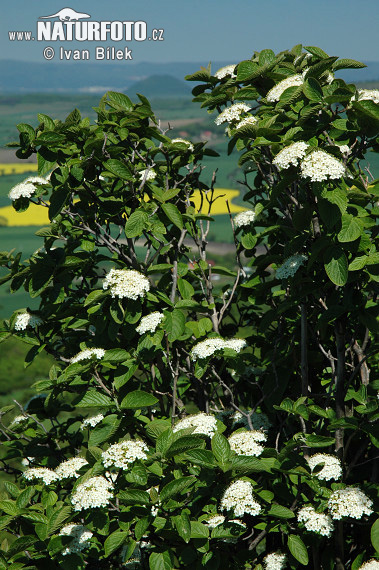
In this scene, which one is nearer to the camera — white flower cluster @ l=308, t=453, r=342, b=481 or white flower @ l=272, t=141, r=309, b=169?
white flower @ l=272, t=141, r=309, b=169

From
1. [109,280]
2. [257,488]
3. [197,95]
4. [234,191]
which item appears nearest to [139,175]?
[197,95]

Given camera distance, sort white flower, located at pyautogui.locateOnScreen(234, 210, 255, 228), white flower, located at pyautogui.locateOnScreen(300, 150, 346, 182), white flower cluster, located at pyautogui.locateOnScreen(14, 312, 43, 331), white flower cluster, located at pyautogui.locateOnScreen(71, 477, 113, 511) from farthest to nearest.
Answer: white flower, located at pyautogui.locateOnScreen(234, 210, 255, 228) < white flower cluster, located at pyautogui.locateOnScreen(14, 312, 43, 331) < white flower cluster, located at pyautogui.locateOnScreen(71, 477, 113, 511) < white flower, located at pyautogui.locateOnScreen(300, 150, 346, 182)

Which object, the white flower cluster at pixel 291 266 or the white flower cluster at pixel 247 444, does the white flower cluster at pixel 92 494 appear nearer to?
the white flower cluster at pixel 247 444

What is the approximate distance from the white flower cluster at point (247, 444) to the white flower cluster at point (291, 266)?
30.4 inches

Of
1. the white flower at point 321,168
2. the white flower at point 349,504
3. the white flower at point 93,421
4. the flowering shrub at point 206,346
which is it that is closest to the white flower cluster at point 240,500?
the flowering shrub at point 206,346

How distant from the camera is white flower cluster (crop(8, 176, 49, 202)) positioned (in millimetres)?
3258

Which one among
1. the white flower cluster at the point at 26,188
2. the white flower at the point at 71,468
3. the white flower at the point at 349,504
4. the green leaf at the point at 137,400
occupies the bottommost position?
the white flower at the point at 71,468

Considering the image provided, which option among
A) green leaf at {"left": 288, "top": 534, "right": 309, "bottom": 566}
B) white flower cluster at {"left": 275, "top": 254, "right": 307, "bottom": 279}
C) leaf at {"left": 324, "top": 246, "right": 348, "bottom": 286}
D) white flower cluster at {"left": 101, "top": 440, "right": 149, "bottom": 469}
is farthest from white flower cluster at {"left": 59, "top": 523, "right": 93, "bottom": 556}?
leaf at {"left": 324, "top": 246, "right": 348, "bottom": 286}

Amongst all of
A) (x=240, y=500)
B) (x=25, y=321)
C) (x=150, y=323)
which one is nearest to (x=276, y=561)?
(x=240, y=500)

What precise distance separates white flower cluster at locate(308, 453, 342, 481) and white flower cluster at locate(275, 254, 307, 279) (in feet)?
2.89

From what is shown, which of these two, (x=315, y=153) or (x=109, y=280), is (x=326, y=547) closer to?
(x=109, y=280)

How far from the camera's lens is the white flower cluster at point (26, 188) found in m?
3.26

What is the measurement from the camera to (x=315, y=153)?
7.84 ft

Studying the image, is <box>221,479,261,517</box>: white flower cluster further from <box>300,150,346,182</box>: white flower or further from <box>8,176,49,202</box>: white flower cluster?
<box>8,176,49,202</box>: white flower cluster
